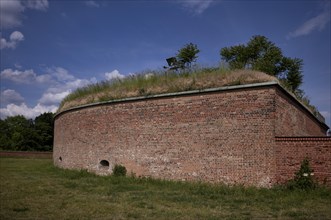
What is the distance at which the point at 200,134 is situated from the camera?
12.1m

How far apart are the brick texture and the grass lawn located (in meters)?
0.68

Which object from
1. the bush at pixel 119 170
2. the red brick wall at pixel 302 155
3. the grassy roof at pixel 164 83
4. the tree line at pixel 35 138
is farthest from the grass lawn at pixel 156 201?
the tree line at pixel 35 138

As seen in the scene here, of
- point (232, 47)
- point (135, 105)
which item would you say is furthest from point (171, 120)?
point (232, 47)

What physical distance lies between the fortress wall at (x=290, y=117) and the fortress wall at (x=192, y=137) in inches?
25.9

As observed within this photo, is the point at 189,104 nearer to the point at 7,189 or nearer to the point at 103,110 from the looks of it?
the point at 103,110

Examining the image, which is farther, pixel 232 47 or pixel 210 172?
pixel 232 47

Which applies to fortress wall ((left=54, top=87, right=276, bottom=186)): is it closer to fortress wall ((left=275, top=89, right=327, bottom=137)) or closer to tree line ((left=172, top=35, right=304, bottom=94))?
fortress wall ((left=275, top=89, right=327, bottom=137))

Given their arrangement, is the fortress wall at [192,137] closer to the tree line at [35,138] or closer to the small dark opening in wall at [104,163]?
the small dark opening in wall at [104,163]

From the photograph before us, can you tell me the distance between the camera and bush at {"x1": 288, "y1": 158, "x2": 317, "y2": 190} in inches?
404

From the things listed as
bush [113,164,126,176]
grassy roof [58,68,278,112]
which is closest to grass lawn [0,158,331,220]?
bush [113,164,126,176]

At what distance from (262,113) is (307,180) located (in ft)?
8.21

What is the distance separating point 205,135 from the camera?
11992 millimetres

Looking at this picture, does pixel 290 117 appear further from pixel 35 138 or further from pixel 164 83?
pixel 35 138

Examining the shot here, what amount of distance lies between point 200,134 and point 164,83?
2900mm
